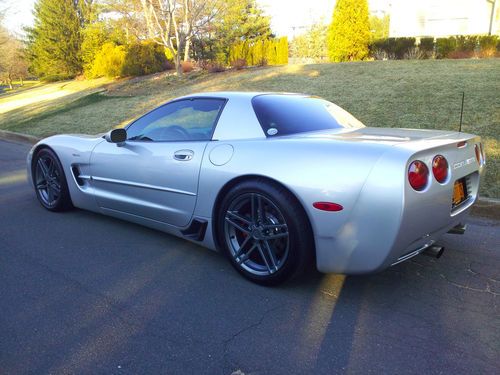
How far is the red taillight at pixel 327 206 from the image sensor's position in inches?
104

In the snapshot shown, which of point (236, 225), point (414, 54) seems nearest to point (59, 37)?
point (414, 54)

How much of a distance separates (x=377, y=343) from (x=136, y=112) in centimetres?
1228

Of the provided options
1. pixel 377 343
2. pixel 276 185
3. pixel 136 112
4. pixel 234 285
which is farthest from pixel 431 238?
pixel 136 112

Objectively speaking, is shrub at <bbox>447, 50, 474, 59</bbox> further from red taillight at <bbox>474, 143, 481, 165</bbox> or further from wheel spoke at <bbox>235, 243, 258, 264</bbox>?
wheel spoke at <bbox>235, 243, 258, 264</bbox>

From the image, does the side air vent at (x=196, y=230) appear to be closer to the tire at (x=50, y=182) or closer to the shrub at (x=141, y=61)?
the tire at (x=50, y=182)

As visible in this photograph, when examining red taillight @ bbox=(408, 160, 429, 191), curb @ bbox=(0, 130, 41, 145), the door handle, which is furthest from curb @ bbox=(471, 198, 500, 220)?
curb @ bbox=(0, 130, 41, 145)

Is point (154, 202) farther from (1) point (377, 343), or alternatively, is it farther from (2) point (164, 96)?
(2) point (164, 96)

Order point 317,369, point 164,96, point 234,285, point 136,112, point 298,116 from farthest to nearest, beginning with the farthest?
point 164,96, point 136,112, point 298,116, point 234,285, point 317,369

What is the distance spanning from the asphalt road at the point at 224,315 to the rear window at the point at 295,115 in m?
1.15

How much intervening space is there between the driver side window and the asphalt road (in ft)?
3.27

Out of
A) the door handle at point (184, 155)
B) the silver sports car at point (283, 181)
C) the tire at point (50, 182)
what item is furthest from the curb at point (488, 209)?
the tire at point (50, 182)

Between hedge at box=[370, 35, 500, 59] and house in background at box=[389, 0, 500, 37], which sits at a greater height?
house in background at box=[389, 0, 500, 37]

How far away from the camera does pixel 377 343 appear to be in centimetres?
244

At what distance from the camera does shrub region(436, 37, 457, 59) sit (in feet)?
49.7
